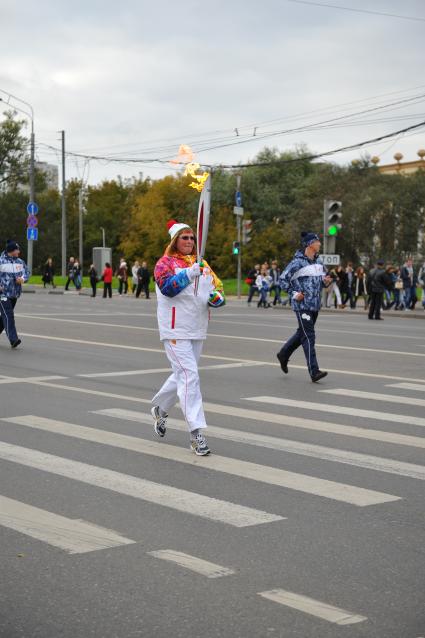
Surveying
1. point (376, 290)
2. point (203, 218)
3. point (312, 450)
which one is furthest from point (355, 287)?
point (203, 218)

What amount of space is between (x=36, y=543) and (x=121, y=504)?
89 cm

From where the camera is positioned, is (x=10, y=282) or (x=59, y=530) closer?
(x=59, y=530)

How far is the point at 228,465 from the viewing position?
705cm

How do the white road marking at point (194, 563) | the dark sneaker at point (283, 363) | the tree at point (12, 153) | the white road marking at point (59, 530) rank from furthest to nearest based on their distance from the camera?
the tree at point (12, 153) < the dark sneaker at point (283, 363) < the white road marking at point (59, 530) < the white road marking at point (194, 563)

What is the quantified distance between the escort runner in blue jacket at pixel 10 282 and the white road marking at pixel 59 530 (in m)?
10.3

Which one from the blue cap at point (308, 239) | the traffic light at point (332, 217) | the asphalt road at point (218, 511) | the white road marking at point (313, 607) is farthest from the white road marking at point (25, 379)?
the traffic light at point (332, 217)

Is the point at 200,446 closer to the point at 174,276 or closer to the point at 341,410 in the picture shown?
the point at 174,276

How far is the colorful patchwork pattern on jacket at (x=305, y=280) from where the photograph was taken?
12203mm

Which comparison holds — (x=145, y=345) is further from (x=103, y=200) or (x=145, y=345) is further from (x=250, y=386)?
(x=103, y=200)

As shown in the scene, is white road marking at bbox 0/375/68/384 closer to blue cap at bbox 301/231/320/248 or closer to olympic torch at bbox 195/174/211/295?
blue cap at bbox 301/231/320/248

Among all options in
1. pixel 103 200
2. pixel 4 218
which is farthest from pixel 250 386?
pixel 103 200

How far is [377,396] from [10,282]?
735 cm

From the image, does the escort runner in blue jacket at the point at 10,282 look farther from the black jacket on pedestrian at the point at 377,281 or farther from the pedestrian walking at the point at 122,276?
the pedestrian walking at the point at 122,276

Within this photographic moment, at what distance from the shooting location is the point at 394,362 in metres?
14.5
